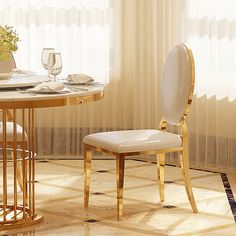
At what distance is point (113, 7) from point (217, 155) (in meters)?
1.43

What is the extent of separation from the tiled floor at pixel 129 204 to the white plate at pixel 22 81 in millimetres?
788

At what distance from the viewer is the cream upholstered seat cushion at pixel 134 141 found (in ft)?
13.8

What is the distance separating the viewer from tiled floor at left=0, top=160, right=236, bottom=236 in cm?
413

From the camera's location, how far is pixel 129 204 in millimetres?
4645

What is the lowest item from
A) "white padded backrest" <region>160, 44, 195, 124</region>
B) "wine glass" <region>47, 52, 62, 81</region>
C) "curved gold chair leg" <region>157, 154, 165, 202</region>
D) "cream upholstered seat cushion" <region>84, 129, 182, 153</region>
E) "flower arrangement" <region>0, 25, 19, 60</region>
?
"curved gold chair leg" <region>157, 154, 165, 202</region>

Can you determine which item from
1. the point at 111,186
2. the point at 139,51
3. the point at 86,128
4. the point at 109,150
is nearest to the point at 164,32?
the point at 139,51

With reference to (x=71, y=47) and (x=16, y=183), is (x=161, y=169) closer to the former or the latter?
(x=16, y=183)

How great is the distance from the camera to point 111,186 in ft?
16.8

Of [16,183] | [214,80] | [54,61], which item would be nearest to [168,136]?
[54,61]

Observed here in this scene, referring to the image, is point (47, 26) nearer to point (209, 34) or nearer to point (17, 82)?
point (209, 34)

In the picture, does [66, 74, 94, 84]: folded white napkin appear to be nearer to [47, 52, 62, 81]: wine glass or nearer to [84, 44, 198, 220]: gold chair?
[47, 52, 62, 81]: wine glass

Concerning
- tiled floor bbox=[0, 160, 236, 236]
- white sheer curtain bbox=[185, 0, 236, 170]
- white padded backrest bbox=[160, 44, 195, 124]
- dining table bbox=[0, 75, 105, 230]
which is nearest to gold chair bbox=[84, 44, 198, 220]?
white padded backrest bbox=[160, 44, 195, 124]

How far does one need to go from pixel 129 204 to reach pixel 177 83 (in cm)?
82

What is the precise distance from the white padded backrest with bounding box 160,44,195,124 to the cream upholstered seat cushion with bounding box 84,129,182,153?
5.3 inches
